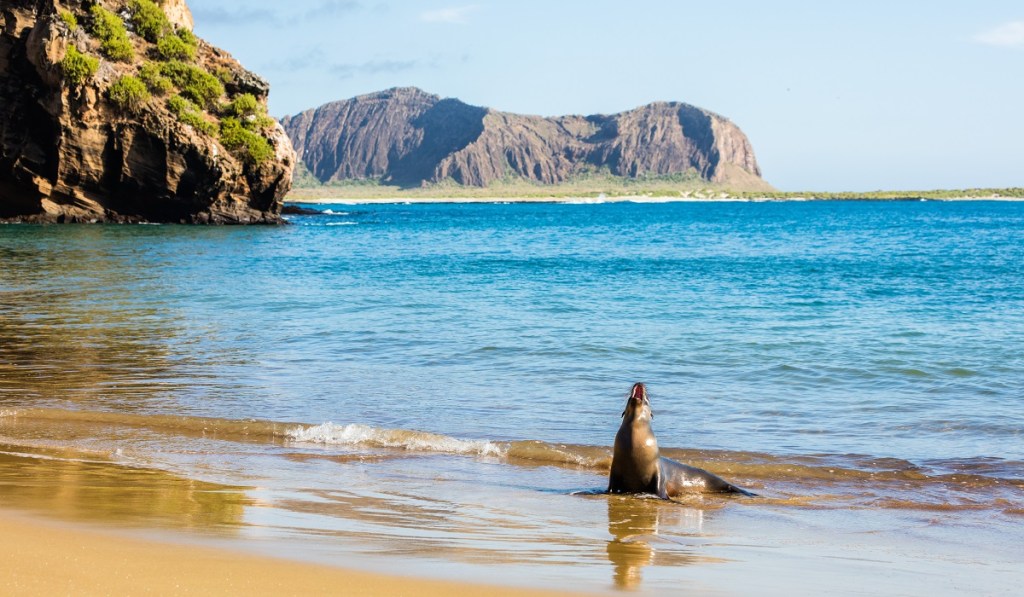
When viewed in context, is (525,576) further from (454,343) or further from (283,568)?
(454,343)

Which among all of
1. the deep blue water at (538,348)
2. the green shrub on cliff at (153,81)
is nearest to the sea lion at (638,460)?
the deep blue water at (538,348)

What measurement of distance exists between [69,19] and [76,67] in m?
5.83

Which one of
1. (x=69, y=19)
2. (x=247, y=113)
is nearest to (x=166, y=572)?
(x=69, y=19)

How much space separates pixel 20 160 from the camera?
57.6 meters

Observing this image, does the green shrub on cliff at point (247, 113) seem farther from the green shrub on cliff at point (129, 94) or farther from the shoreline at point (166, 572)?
the shoreline at point (166, 572)

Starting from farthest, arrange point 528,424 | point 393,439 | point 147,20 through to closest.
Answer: point 147,20
point 528,424
point 393,439

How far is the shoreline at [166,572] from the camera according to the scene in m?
4.87

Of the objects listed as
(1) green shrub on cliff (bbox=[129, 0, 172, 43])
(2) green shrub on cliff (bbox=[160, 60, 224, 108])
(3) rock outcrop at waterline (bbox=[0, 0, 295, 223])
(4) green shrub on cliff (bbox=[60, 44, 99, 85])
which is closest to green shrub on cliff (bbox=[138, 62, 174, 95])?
(3) rock outcrop at waterline (bbox=[0, 0, 295, 223])

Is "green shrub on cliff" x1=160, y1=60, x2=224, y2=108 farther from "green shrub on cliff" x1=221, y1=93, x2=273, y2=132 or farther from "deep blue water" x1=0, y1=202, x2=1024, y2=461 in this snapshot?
"deep blue water" x1=0, y1=202, x2=1024, y2=461

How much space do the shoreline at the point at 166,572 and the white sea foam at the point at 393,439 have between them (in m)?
4.65

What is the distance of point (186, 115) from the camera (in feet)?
200

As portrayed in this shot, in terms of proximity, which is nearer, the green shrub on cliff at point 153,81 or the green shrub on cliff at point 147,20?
the green shrub on cliff at point 153,81

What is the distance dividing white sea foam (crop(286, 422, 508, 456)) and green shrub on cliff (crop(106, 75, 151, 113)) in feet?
175

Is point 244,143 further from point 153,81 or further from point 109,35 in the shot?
point 109,35
